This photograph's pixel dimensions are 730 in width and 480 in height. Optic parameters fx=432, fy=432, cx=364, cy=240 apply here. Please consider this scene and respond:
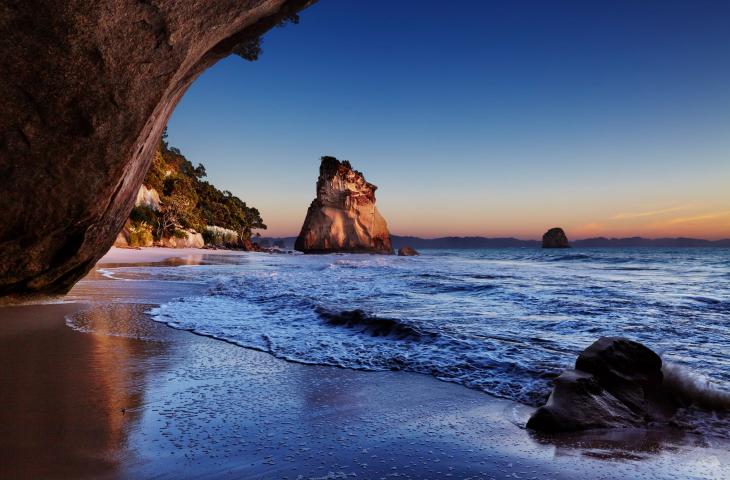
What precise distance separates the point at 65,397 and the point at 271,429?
5.35 ft

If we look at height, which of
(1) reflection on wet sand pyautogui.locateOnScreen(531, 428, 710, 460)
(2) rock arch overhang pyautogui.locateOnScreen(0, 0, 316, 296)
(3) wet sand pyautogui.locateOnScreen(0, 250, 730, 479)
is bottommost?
(1) reflection on wet sand pyautogui.locateOnScreen(531, 428, 710, 460)

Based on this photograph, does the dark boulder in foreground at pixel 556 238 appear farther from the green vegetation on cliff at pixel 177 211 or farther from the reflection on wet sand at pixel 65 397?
the reflection on wet sand at pixel 65 397

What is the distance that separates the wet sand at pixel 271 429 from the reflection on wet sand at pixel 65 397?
0.5 inches

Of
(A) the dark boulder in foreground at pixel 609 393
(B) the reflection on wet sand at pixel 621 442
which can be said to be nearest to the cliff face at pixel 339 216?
(A) the dark boulder in foreground at pixel 609 393

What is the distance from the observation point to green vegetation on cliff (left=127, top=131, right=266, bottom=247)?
4166 cm

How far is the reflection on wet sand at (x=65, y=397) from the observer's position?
2.20 m

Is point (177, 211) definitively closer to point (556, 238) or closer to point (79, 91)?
point (79, 91)

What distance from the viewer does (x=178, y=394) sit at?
130 inches

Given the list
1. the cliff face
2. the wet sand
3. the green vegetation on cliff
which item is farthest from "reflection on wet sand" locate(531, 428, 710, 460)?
the cliff face

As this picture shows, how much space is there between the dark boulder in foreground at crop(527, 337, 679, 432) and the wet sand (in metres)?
0.16

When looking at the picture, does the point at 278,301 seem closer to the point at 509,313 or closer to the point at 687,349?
the point at 509,313

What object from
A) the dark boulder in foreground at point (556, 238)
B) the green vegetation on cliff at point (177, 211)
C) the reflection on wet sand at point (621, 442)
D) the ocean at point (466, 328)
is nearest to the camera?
the reflection on wet sand at point (621, 442)

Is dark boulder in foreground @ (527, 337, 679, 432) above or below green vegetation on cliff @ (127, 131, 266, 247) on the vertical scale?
below

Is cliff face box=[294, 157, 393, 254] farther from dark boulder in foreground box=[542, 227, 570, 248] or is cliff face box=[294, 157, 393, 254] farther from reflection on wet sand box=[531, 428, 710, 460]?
dark boulder in foreground box=[542, 227, 570, 248]
